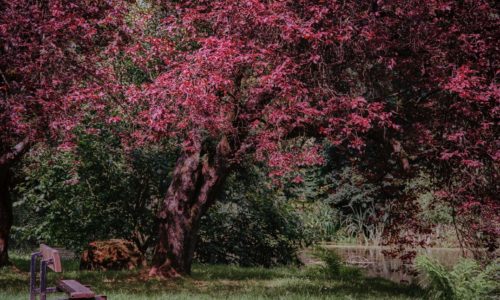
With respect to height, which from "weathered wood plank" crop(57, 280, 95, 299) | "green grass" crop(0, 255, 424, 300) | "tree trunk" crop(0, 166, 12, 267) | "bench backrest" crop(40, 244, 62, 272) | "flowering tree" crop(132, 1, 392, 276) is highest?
"flowering tree" crop(132, 1, 392, 276)

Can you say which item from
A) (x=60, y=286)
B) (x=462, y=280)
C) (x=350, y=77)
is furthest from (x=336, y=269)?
(x=60, y=286)

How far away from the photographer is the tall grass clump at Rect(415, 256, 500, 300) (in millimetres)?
9305

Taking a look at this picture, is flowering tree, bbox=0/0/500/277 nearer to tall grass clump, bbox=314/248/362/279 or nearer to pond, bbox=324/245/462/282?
tall grass clump, bbox=314/248/362/279

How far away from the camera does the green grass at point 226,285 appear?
9719 millimetres

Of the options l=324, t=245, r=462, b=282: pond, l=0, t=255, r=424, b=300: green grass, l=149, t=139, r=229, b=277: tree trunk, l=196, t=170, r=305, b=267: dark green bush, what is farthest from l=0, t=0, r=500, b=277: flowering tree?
l=196, t=170, r=305, b=267: dark green bush

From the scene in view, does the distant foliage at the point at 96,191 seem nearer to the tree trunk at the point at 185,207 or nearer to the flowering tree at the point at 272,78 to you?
the tree trunk at the point at 185,207

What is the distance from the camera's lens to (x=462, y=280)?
31.5 ft

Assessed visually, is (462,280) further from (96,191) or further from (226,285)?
(96,191)

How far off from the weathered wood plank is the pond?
1098cm

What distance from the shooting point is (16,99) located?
8.52m

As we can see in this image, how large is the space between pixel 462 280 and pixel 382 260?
35.7ft

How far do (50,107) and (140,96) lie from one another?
4.21 feet

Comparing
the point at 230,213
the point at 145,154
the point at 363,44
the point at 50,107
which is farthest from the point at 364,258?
the point at 50,107

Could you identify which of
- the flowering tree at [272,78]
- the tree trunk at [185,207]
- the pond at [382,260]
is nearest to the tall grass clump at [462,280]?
the flowering tree at [272,78]
